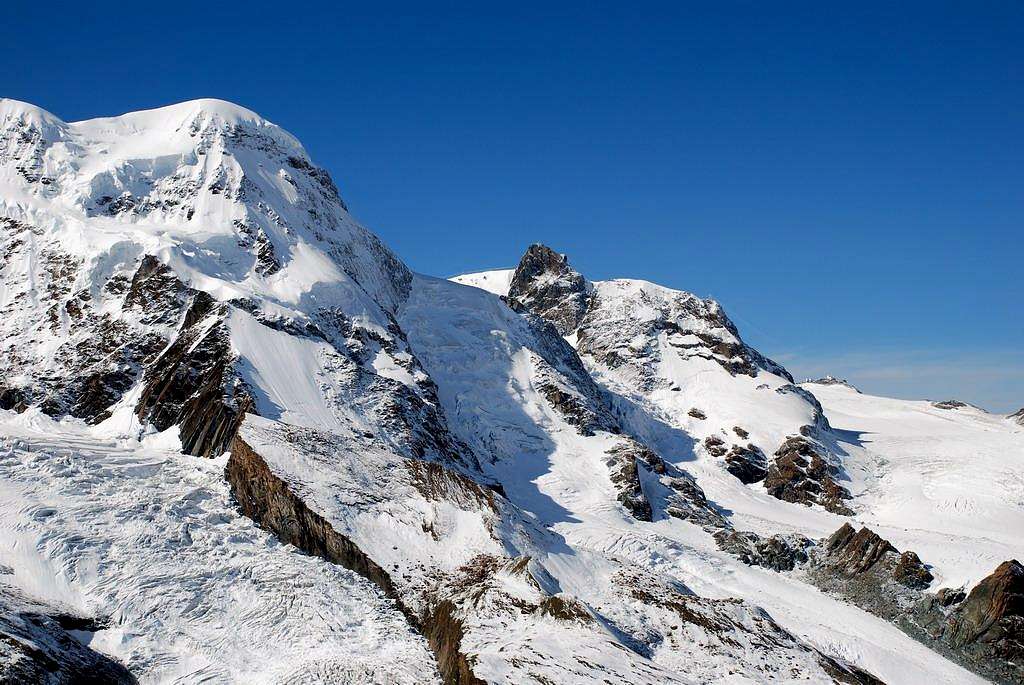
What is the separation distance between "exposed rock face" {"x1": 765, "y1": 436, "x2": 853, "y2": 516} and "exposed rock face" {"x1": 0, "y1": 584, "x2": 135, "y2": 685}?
74.1m

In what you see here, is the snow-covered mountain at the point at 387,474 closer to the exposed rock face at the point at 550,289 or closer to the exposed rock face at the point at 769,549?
the exposed rock face at the point at 769,549

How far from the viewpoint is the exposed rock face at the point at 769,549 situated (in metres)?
71.9

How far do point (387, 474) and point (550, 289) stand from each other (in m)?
89.3

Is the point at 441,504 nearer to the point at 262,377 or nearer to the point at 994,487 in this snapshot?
the point at 262,377

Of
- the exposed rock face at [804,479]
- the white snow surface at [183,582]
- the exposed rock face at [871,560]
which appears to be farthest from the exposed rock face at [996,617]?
the exposed rock face at [804,479]

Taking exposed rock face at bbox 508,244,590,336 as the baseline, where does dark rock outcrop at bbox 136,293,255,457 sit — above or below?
below

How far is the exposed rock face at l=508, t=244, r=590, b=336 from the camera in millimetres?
137500

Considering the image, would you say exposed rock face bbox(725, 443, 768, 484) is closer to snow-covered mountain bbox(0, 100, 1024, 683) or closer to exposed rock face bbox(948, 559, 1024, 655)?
snow-covered mountain bbox(0, 100, 1024, 683)

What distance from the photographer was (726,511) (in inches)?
3511

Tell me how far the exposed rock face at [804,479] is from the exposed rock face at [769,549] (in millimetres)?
21407

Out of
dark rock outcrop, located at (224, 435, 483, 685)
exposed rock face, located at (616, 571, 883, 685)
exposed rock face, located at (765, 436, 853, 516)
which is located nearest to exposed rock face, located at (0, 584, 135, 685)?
dark rock outcrop, located at (224, 435, 483, 685)

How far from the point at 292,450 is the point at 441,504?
952 cm

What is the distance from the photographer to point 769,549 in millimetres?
73125

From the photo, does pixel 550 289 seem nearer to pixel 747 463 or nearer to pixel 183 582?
pixel 747 463
